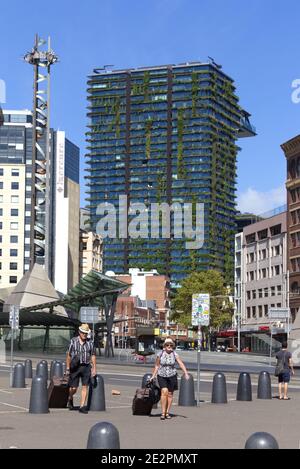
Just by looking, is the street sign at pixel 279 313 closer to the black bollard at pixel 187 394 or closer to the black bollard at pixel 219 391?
the black bollard at pixel 219 391

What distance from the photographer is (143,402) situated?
17828 mm

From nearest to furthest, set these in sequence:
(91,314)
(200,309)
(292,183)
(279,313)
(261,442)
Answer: (261,442) < (200,309) < (91,314) < (279,313) < (292,183)

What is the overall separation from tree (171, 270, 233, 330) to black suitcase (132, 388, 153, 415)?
362 feet

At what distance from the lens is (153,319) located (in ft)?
618

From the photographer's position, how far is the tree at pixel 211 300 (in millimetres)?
129750

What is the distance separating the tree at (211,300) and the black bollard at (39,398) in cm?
11062

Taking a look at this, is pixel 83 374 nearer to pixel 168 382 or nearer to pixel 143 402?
pixel 143 402

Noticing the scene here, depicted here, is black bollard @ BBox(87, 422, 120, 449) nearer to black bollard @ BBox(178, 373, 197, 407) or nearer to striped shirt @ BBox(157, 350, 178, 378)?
striped shirt @ BBox(157, 350, 178, 378)

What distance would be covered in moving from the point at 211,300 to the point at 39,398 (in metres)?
114

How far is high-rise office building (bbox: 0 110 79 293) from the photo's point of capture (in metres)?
165

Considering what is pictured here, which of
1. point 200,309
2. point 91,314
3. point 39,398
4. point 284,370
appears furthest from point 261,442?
point 91,314
